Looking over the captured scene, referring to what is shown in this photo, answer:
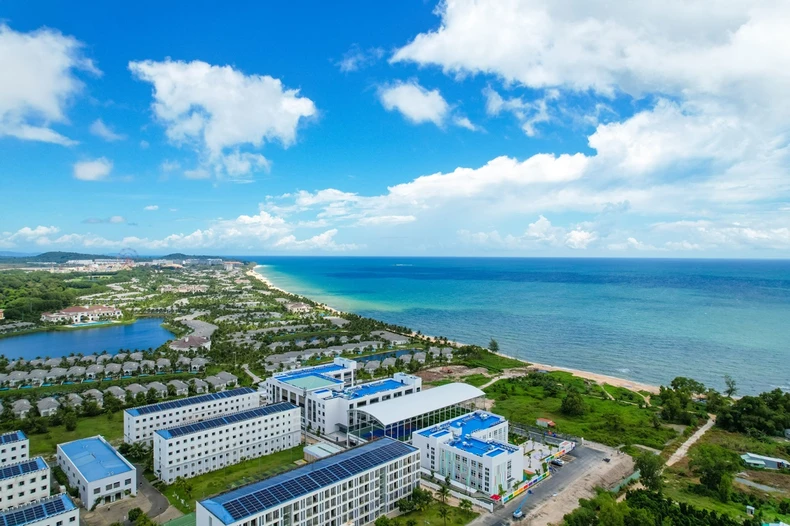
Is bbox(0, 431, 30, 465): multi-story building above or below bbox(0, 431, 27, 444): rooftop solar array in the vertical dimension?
below

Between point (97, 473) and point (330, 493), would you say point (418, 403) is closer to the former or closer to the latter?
point (330, 493)

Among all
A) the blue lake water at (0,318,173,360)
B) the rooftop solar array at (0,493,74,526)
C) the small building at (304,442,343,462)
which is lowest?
the blue lake water at (0,318,173,360)

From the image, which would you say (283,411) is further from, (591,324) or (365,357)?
(591,324)

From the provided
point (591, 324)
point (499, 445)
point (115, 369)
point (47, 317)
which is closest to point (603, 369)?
point (591, 324)

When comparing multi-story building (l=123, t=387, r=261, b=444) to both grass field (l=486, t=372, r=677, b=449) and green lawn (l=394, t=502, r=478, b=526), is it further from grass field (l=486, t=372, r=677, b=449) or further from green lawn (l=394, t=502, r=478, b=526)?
grass field (l=486, t=372, r=677, b=449)

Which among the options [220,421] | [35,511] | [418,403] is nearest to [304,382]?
[220,421]

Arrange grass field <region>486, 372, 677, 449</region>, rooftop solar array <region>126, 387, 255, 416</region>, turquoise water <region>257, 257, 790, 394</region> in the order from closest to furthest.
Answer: rooftop solar array <region>126, 387, 255, 416</region> < grass field <region>486, 372, 677, 449</region> < turquoise water <region>257, 257, 790, 394</region>

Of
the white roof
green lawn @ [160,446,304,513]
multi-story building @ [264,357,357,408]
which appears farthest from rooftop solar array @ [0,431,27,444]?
the white roof
